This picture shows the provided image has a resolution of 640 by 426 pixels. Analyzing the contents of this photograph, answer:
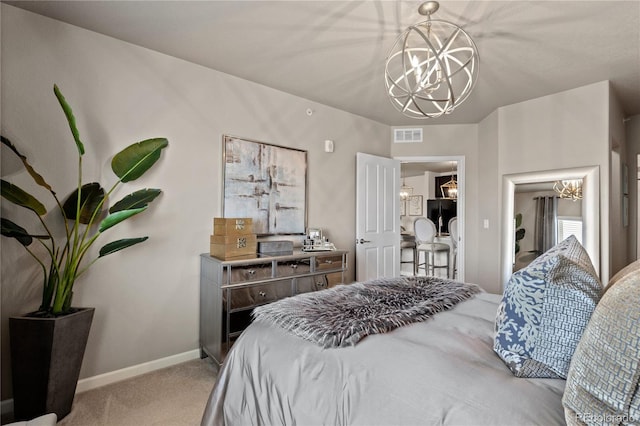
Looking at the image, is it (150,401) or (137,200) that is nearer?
(150,401)

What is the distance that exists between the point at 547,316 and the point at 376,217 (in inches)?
129

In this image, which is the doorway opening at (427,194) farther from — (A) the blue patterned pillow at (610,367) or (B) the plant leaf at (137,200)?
(A) the blue patterned pillow at (610,367)

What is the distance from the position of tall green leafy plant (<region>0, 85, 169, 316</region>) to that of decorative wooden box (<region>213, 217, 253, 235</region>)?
53 centimetres

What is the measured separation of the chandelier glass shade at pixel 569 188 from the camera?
336cm

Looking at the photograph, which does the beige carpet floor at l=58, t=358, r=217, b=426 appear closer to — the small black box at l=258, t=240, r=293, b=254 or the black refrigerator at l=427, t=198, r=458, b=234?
the small black box at l=258, t=240, r=293, b=254

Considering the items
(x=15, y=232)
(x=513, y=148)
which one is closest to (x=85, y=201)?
(x=15, y=232)

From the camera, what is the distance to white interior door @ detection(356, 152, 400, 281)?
4.04 metres

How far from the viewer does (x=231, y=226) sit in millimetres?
2566

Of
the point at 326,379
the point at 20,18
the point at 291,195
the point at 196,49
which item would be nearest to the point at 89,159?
the point at 20,18

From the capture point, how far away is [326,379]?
1.14 metres

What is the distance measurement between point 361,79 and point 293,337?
8.55 ft

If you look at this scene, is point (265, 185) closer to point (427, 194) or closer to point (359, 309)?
point (359, 309)

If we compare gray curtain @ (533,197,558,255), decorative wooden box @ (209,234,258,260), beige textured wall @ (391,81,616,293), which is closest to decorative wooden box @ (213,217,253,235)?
decorative wooden box @ (209,234,258,260)

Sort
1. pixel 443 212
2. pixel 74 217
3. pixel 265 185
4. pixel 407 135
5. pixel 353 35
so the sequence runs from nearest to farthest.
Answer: pixel 74 217, pixel 353 35, pixel 265 185, pixel 407 135, pixel 443 212
